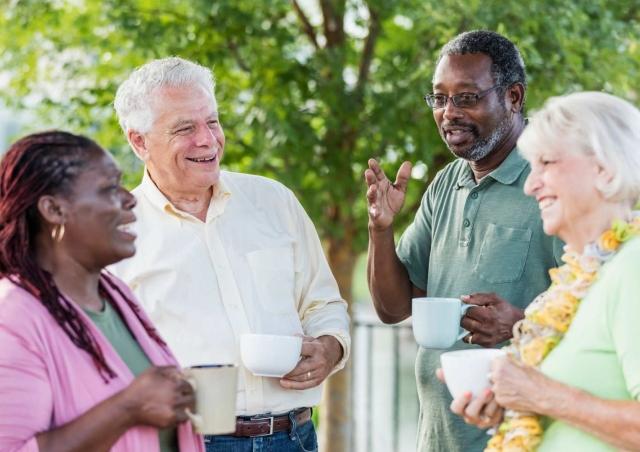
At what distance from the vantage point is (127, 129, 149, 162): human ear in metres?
3.03

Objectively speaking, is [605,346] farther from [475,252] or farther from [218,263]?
[218,263]

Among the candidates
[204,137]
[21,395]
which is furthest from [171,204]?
[21,395]

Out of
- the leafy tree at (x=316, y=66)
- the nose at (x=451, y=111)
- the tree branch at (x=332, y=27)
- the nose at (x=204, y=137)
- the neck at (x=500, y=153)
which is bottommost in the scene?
the neck at (x=500, y=153)

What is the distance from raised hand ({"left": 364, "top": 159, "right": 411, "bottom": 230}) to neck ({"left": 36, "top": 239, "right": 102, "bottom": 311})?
1023mm

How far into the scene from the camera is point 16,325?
190 cm

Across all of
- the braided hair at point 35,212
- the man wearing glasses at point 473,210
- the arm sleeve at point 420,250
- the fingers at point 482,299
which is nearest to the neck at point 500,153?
the man wearing glasses at point 473,210

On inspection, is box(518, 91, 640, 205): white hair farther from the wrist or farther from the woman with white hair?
the wrist

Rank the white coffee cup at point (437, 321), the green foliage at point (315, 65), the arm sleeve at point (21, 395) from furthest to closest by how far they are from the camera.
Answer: the green foliage at point (315, 65)
the white coffee cup at point (437, 321)
the arm sleeve at point (21, 395)

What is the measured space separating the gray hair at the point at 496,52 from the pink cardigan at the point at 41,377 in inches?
56.6

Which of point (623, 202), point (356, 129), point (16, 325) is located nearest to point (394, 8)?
point (356, 129)

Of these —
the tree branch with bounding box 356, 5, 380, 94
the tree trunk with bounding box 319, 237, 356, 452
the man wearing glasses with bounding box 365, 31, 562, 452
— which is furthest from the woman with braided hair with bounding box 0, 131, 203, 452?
the tree trunk with bounding box 319, 237, 356, 452

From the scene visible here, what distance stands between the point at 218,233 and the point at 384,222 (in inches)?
19.4

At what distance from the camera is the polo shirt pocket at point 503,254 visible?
9.02 feet

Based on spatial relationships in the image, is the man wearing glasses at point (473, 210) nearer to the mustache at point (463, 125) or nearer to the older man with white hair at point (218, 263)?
the mustache at point (463, 125)
